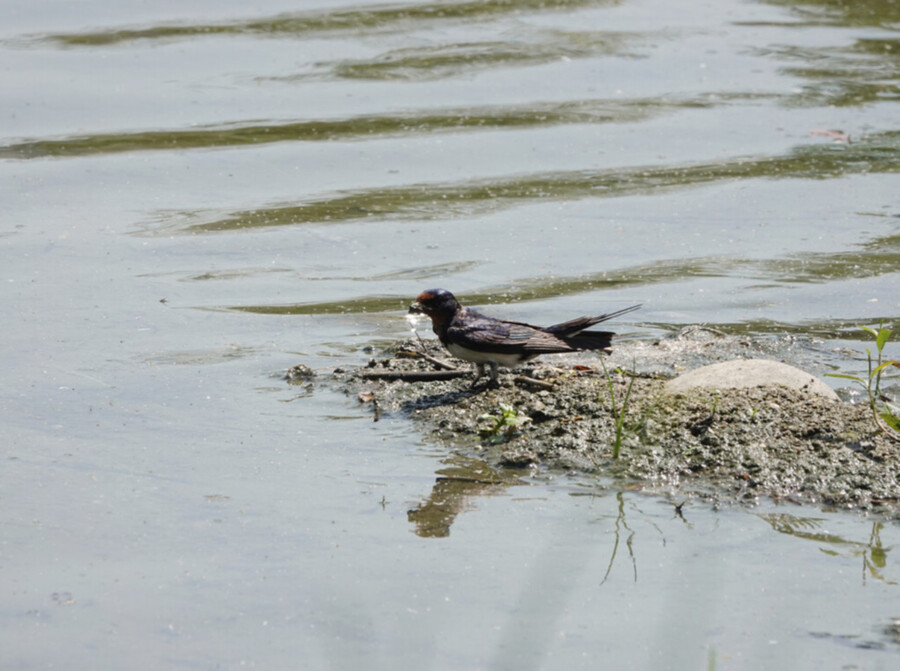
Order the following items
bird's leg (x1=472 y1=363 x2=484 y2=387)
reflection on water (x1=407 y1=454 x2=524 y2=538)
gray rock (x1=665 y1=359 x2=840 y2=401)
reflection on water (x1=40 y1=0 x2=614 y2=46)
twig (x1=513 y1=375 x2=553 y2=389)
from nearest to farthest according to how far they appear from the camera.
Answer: reflection on water (x1=407 y1=454 x2=524 y2=538) < gray rock (x1=665 y1=359 x2=840 y2=401) < twig (x1=513 y1=375 x2=553 y2=389) < bird's leg (x1=472 y1=363 x2=484 y2=387) < reflection on water (x1=40 y1=0 x2=614 y2=46)

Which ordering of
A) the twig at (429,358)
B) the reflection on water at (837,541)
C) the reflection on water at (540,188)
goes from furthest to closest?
the reflection on water at (540,188) < the twig at (429,358) < the reflection on water at (837,541)

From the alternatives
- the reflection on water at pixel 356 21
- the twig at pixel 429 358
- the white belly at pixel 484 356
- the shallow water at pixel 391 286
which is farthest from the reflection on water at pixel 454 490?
the reflection on water at pixel 356 21

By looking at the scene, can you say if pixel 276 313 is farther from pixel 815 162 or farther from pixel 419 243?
pixel 815 162

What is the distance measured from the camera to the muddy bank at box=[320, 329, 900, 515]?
16.4ft

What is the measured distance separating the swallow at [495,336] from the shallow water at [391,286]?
0.57 meters

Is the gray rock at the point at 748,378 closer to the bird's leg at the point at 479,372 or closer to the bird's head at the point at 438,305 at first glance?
the bird's leg at the point at 479,372

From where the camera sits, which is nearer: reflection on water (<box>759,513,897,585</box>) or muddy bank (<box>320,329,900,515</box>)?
reflection on water (<box>759,513,897,585</box>)

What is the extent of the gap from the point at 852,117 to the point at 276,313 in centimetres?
602

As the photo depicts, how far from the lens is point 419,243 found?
28.0 feet

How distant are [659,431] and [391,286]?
2760 millimetres

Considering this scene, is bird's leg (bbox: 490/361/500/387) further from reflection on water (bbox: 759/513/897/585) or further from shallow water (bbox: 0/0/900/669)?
reflection on water (bbox: 759/513/897/585)

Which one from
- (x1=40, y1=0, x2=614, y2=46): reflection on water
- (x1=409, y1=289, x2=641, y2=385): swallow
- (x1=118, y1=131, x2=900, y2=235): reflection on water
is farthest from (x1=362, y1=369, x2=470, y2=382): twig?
(x1=40, y1=0, x2=614, y2=46): reflection on water

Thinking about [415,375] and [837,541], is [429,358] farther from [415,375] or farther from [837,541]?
[837,541]

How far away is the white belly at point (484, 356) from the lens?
5855 millimetres
